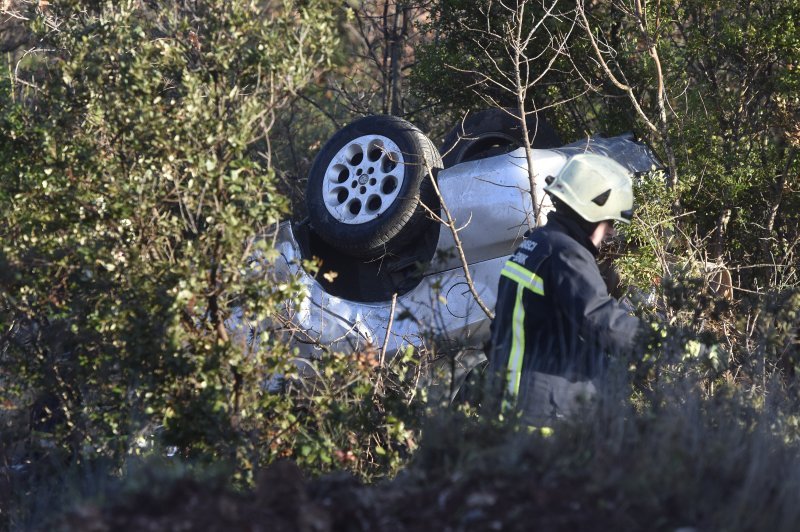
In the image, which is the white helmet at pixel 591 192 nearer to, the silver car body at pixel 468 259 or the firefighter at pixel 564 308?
the firefighter at pixel 564 308

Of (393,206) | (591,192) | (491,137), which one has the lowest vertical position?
(591,192)

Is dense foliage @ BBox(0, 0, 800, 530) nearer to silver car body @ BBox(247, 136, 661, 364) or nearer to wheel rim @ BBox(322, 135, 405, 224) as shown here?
silver car body @ BBox(247, 136, 661, 364)

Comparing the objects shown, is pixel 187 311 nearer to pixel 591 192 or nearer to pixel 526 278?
pixel 526 278

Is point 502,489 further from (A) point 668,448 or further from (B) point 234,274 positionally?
(B) point 234,274

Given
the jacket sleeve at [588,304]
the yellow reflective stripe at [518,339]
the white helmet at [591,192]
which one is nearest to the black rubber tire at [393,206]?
the white helmet at [591,192]

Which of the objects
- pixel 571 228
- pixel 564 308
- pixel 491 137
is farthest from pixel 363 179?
pixel 564 308

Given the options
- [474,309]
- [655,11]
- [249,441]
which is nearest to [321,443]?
[249,441]

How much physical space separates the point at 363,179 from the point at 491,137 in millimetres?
1114

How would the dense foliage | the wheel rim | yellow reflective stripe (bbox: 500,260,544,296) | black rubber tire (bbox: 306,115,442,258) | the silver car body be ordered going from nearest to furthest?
yellow reflective stripe (bbox: 500,260,544,296) < the dense foliage < the silver car body < black rubber tire (bbox: 306,115,442,258) < the wheel rim

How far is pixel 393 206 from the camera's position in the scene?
22.9 feet

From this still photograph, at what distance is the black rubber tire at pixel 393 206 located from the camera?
696 centimetres

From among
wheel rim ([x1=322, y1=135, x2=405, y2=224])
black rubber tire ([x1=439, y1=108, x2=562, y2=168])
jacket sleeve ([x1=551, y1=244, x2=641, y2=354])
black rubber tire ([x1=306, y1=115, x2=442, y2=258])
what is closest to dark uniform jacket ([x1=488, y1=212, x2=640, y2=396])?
jacket sleeve ([x1=551, y1=244, x2=641, y2=354])

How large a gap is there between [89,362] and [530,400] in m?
2.16

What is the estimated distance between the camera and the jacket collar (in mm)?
4602
